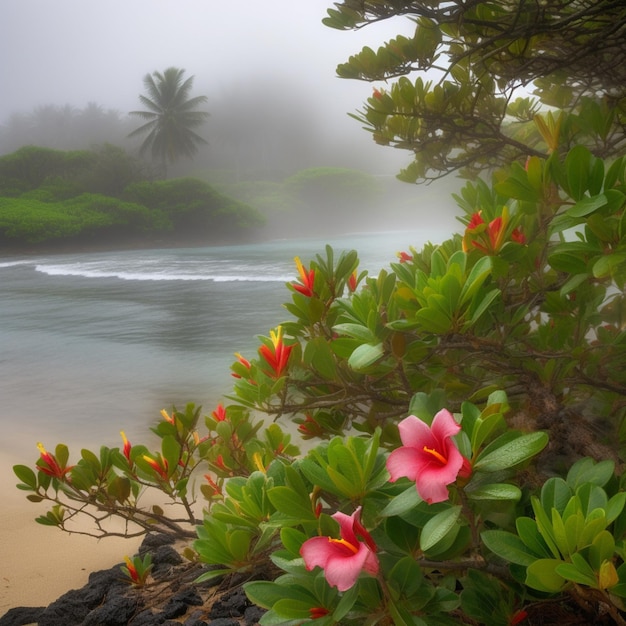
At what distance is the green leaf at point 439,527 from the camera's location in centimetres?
36

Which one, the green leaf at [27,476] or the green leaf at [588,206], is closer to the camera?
the green leaf at [588,206]

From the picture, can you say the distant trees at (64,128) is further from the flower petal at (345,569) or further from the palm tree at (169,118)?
the flower petal at (345,569)

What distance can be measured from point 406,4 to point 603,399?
67 centimetres

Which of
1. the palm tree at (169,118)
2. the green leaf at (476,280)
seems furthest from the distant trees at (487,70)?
the palm tree at (169,118)

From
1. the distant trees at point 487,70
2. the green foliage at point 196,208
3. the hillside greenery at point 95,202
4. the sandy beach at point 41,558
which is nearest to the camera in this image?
the distant trees at point 487,70

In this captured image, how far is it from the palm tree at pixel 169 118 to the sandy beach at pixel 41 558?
960cm

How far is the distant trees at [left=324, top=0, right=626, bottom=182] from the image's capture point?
2.57 ft

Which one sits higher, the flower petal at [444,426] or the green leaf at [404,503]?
the flower petal at [444,426]

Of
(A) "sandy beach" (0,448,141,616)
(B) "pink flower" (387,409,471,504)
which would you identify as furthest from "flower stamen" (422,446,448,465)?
(A) "sandy beach" (0,448,141,616)

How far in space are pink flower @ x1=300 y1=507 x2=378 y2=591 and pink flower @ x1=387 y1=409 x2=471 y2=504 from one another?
44 millimetres

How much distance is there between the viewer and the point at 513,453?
0.37 m

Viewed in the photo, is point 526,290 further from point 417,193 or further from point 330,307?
point 417,193

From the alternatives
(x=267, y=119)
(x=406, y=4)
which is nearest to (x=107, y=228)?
(x=267, y=119)

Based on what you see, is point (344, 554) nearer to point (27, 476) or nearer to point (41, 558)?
point (27, 476)
